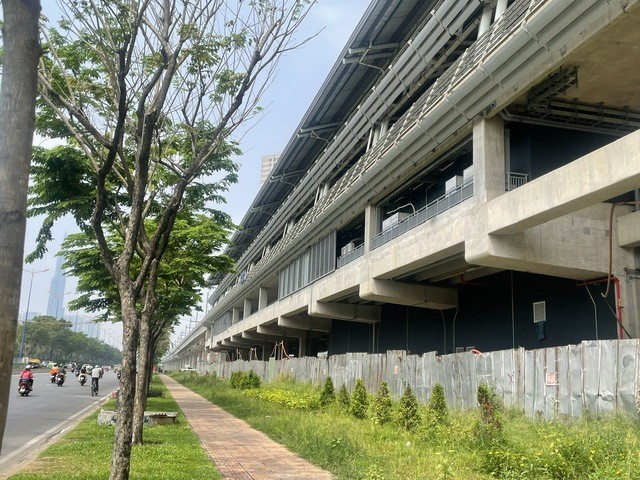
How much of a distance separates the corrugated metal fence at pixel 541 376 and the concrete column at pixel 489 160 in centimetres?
423

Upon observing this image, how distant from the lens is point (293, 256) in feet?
117

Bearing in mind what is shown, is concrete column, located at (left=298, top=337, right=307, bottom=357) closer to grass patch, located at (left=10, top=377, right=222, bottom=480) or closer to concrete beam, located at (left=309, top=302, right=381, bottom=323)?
concrete beam, located at (left=309, top=302, right=381, bottom=323)

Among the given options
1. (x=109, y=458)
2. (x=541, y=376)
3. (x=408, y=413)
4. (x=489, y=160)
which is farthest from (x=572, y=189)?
(x=109, y=458)

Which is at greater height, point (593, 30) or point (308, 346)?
point (593, 30)

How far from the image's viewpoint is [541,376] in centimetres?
1184

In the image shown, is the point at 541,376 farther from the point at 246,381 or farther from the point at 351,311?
the point at 246,381

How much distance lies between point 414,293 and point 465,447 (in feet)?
41.1

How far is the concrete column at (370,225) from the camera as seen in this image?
77.5 feet

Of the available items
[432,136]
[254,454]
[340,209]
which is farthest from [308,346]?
[254,454]

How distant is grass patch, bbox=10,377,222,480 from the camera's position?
888 centimetres

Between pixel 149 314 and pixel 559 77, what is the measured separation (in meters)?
11.0

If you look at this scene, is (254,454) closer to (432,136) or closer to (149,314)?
(149,314)

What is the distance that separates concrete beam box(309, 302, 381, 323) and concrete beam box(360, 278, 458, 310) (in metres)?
6.44

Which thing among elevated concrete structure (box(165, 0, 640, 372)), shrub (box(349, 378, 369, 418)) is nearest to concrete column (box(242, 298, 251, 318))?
elevated concrete structure (box(165, 0, 640, 372))
